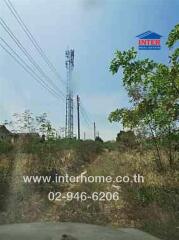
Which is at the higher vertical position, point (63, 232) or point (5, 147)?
point (5, 147)

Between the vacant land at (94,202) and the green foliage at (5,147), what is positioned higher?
the green foliage at (5,147)

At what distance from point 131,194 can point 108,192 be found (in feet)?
2.75

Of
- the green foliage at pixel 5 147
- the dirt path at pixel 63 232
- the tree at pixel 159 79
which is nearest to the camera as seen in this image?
the dirt path at pixel 63 232

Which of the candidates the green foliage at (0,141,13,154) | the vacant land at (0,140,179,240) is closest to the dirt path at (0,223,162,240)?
the vacant land at (0,140,179,240)

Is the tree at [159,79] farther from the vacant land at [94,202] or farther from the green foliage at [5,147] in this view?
the green foliage at [5,147]

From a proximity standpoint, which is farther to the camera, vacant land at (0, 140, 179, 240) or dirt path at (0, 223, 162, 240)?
vacant land at (0, 140, 179, 240)

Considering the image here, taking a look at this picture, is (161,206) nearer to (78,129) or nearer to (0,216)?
(0,216)

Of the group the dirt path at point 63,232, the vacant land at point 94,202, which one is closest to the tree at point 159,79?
the vacant land at point 94,202

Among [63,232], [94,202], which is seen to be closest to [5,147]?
[94,202]

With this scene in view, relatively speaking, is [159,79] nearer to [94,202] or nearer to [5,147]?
[94,202]

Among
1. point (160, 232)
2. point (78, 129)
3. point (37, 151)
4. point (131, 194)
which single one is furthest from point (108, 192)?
point (78, 129)

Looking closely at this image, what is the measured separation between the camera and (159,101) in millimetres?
10195

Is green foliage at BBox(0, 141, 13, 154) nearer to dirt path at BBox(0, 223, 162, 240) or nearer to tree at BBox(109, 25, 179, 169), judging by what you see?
tree at BBox(109, 25, 179, 169)

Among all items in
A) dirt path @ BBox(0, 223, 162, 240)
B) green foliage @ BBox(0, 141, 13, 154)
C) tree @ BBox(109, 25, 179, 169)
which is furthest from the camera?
green foliage @ BBox(0, 141, 13, 154)
